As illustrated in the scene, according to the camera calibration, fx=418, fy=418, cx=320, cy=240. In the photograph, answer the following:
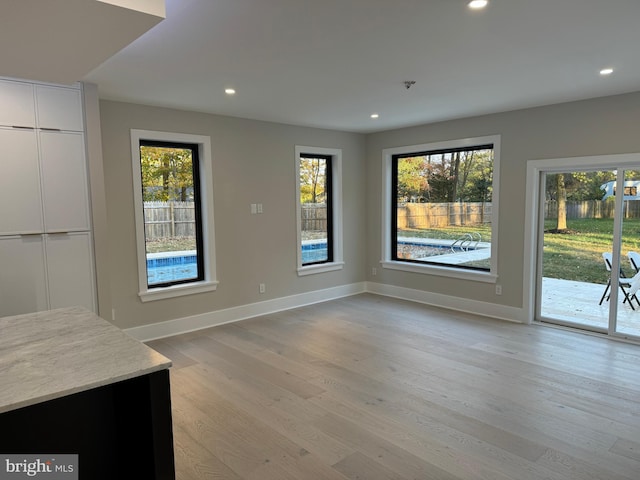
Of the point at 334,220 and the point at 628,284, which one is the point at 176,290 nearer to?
the point at 334,220

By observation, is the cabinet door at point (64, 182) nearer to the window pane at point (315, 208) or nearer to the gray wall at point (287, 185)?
the gray wall at point (287, 185)

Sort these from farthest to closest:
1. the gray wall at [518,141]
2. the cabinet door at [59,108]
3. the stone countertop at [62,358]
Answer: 1. the gray wall at [518,141]
2. the cabinet door at [59,108]
3. the stone countertop at [62,358]

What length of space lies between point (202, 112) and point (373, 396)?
11.7ft

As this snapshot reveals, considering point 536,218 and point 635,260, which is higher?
point 536,218

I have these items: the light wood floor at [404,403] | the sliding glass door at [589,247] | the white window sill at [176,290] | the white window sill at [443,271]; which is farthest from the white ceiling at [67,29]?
the white window sill at [443,271]

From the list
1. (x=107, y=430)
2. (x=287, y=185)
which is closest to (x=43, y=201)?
(x=107, y=430)

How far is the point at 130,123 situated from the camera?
430 cm

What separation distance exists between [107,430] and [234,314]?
356 cm

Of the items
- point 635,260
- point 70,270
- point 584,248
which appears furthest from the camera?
point 584,248

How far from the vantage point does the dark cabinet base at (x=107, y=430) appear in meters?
1.51

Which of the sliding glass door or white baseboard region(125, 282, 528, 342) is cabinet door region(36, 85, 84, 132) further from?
the sliding glass door

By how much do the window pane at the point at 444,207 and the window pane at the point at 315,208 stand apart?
3.51 feet

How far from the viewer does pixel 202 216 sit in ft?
16.4

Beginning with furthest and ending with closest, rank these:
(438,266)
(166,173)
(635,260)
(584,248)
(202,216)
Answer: (438,266), (202,216), (166,173), (584,248), (635,260)
